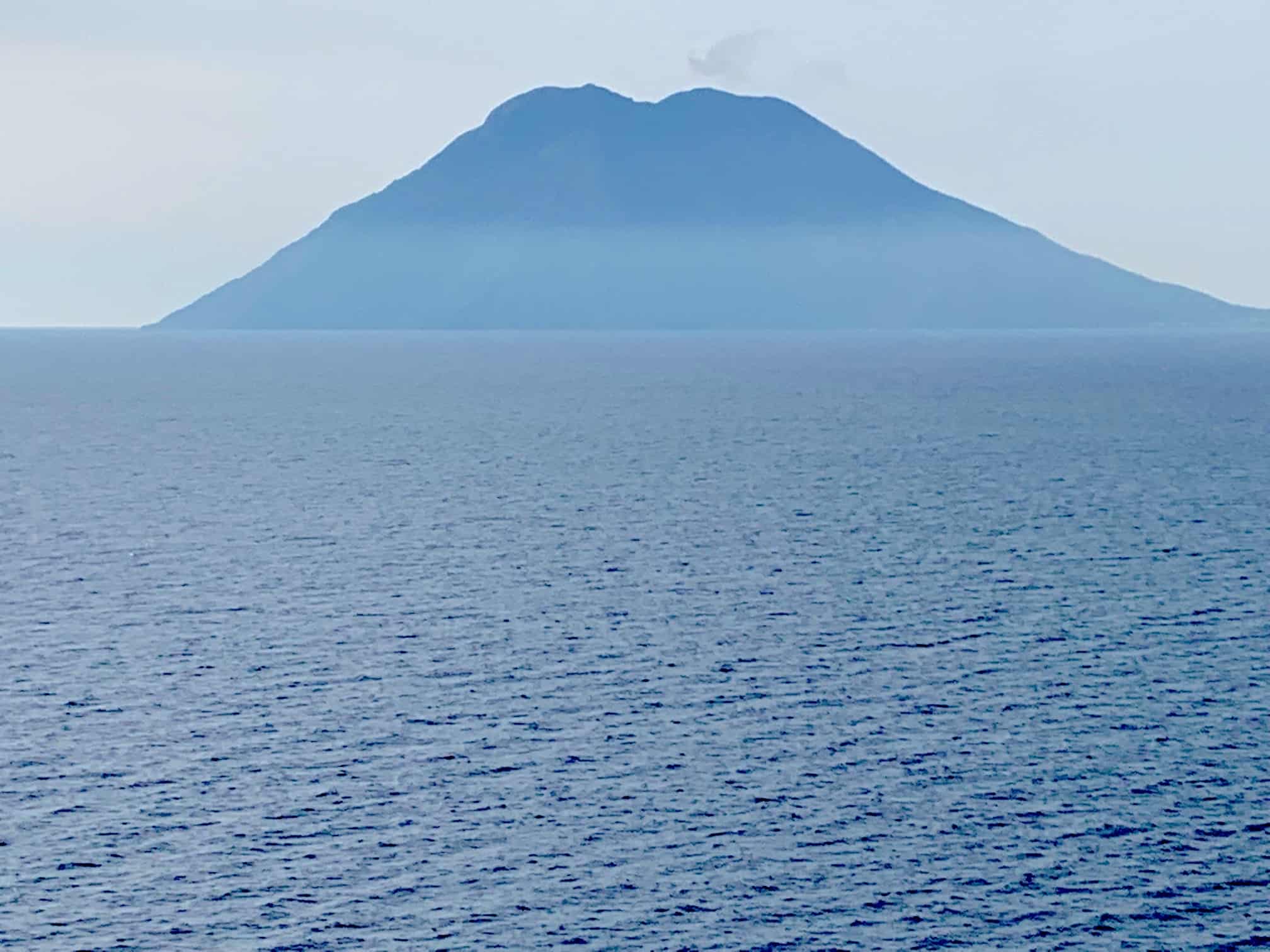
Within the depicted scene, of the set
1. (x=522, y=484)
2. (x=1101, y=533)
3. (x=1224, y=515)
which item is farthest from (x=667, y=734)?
(x=522, y=484)

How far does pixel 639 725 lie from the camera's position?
59188mm

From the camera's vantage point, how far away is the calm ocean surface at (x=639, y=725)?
43906 mm

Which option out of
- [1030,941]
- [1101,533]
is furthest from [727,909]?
[1101,533]

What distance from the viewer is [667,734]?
191 ft

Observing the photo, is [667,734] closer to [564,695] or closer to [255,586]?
[564,695]

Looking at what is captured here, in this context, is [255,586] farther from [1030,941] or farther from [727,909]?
[1030,941]

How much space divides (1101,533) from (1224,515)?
36.1 feet

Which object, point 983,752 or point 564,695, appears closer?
point 983,752

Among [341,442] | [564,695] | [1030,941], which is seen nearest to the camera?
[1030,941]

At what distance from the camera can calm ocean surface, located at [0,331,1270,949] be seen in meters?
43.9

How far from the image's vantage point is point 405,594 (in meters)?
82.8

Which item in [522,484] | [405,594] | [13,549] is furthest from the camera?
[522,484]

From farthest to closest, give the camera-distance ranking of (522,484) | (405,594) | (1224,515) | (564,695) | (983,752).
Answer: (522,484)
(1224,515)
(405,594)
(564,695)
(983,752)

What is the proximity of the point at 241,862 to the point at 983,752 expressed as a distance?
76.2 feet
